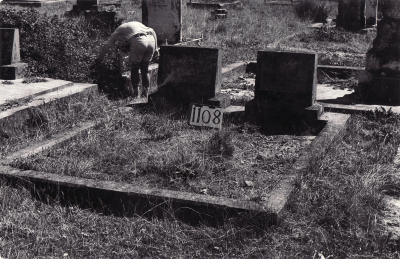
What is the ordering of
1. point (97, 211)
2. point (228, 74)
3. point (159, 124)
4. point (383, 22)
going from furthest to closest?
point (228, 74) < point (383, 22) < point (159, 124) < point (97, 211)

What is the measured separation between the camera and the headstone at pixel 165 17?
12.7 m

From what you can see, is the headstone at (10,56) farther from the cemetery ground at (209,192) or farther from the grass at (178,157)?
the grass at (178,157)

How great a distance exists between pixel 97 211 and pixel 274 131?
116 inches

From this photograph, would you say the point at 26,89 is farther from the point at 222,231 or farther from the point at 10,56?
the point at 222,231

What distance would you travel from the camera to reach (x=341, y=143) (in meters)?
6.40

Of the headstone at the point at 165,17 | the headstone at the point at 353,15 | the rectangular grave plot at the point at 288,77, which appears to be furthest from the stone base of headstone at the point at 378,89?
the headstone at the point at 353,15

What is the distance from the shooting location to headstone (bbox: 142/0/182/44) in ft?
41.6

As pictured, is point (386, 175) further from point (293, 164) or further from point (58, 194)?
point (58, 194)

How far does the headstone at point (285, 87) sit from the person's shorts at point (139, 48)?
2322 mm

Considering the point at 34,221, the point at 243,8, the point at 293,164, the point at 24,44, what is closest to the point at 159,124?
the point at 293,164

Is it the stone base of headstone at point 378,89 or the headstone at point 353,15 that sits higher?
the headstone at point 353,15

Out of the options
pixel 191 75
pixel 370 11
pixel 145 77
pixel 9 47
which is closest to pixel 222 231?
pixel 191 75

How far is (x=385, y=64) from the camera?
9070 millimetres

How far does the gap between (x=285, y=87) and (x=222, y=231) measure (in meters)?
3.38
